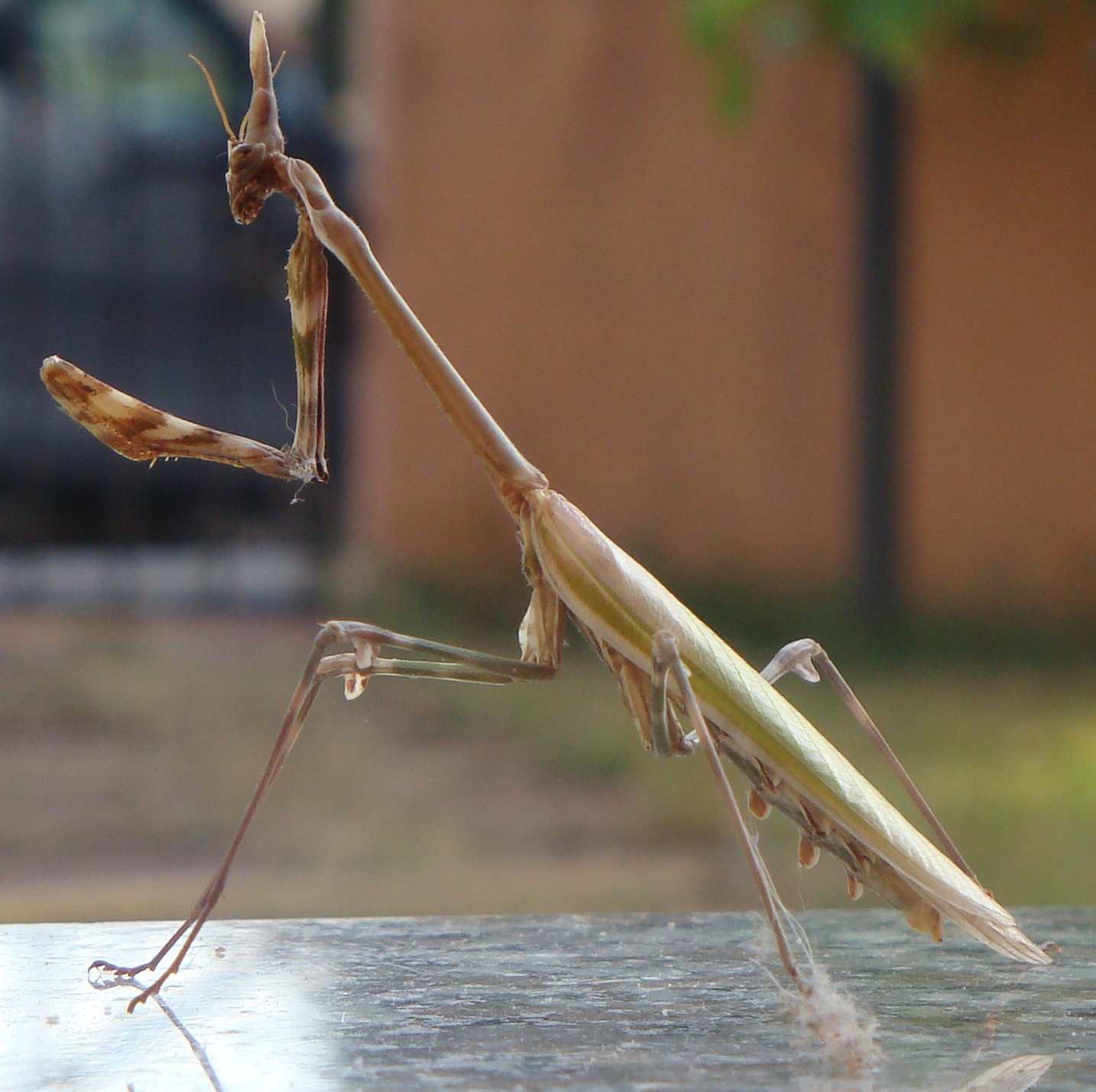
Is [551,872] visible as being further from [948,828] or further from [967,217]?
[967,217]

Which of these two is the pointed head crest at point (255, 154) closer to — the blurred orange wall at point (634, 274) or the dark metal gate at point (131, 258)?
the dark metal gate at point (131, 258)

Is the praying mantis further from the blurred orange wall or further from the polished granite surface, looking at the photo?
the blurred orange wall

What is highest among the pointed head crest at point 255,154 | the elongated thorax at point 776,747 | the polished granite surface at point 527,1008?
the pointed head crest at point 255,154

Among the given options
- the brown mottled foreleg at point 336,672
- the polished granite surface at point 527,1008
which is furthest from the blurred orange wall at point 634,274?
the brown mottled foreleg at point 336,672

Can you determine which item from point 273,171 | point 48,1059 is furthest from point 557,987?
point 273,171

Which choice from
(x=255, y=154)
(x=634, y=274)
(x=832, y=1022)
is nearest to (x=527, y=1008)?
(x=832, y=1022)

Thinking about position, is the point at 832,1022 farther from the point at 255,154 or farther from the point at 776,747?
the point at 255,154
